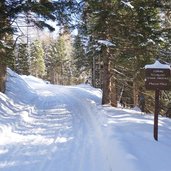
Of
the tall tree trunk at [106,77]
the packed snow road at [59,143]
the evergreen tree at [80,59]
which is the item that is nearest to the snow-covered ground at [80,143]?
the packed snow road at [59,143]

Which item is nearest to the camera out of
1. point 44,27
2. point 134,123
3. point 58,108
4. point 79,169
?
point 79,169

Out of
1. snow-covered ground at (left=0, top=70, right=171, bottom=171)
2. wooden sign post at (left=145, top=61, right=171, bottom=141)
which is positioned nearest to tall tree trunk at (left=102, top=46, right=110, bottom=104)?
snow-covered ground at (left=0, top=70, right=171, bottom=171)

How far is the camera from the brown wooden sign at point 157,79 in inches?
436

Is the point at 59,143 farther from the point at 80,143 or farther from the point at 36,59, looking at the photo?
the point at 36,59

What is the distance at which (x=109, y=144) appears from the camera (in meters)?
10.8

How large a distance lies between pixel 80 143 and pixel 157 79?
3097 millimetres

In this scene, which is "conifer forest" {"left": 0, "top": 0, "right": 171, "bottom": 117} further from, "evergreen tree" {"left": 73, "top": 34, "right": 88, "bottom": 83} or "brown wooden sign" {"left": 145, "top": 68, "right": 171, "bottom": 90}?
"evergreen tree" {"left": 73, "top": 34, "right": 88, "bottom": 83}

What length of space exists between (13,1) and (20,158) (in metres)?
7.92

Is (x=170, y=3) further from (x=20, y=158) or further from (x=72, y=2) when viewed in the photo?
(x=20, y=158)

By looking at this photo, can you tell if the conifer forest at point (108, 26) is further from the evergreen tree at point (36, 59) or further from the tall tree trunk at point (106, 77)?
the evergreen tree at point (36, 59)

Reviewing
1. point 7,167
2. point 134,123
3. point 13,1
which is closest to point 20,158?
point 7,167

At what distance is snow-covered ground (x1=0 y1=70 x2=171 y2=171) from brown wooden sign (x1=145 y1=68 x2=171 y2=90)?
163cm

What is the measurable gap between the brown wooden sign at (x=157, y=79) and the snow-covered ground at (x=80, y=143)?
1626 millimetres

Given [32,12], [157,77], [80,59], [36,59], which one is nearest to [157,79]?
[157,77]
